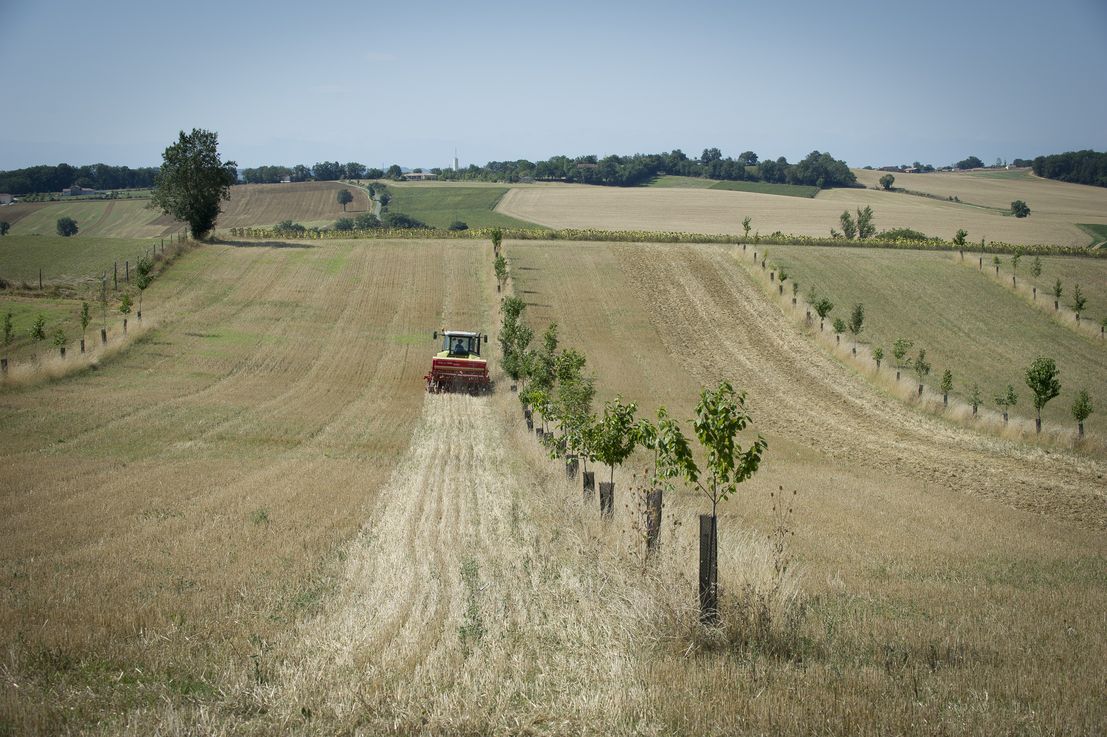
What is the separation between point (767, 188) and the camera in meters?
118

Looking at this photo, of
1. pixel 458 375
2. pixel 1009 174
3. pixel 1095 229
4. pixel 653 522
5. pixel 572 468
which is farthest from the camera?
pixel 1009 174

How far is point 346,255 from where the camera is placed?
59.3 meters

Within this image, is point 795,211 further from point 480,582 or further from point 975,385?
A: point 480,582

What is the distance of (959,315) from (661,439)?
1903 inches

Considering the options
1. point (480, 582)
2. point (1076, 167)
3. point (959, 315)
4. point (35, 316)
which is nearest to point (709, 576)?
point (480, 582)

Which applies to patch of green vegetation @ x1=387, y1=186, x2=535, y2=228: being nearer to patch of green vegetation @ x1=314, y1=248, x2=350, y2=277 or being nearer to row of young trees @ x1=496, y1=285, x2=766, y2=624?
patch of green vegetation @ x1=314, y1=248, x2=350, y2=277

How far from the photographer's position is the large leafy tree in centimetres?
6109

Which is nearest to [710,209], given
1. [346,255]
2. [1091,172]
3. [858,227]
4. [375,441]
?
[858,227]

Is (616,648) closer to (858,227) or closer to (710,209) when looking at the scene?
(858,227)

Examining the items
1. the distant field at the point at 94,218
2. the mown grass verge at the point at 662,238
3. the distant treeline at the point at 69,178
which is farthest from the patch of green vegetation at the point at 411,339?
the distant treeline at the point at 69,178

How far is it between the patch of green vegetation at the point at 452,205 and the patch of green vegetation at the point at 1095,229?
55.8m

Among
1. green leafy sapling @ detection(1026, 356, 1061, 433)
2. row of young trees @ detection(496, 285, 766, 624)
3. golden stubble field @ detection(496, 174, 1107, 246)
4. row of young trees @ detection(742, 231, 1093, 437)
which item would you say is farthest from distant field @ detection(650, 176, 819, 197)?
row of young trees @ detection(496, 285, 766, 624)

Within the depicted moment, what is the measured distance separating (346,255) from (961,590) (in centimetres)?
5413

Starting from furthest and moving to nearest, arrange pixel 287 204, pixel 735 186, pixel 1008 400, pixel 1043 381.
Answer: pixel 735 186, pixel 287 204, pixel 1008 400, pixel 1043 381
